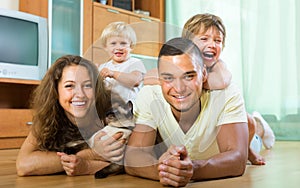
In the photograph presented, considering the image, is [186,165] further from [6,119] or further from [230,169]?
[6,119]

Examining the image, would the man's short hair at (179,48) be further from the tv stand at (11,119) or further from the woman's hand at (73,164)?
the tv stand at (11,119)

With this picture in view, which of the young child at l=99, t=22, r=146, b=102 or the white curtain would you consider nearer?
the young child at l=99, t=22, r=146, b=102

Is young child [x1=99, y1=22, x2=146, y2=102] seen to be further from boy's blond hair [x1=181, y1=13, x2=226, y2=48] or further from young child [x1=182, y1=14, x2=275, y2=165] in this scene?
boy's blond hair [x1=181, y1=13, x2=226, y2=48]

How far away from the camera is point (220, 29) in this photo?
4.48ft

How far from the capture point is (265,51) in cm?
313

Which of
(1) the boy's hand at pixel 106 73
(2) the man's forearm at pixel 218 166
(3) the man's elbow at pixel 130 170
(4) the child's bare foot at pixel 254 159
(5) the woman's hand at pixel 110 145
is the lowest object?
(4) the child's bare foot at pixel 254 159

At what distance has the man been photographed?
1001mm

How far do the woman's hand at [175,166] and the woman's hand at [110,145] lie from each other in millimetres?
162

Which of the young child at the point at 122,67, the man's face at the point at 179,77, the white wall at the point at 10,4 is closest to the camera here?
the man's face at the point at 179,77

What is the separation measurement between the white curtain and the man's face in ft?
7.33

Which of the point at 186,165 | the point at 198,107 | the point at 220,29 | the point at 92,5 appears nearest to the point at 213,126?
the point at 198,107

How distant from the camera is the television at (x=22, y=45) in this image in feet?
8.41

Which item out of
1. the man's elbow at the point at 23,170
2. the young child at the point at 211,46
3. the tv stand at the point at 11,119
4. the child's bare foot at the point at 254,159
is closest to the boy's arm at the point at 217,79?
the young child at the point at 211,46

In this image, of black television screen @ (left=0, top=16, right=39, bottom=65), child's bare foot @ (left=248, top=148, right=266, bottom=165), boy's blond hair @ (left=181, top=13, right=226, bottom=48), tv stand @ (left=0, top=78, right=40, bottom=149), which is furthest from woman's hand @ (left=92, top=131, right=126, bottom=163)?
black television screen @ (left=0, top=16, right=39, bottom=65)
